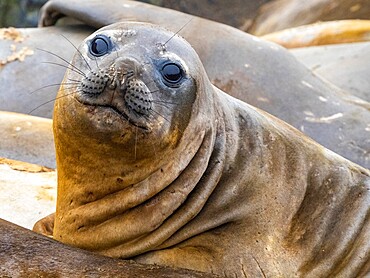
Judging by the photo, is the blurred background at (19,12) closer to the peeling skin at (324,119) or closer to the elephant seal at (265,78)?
the elephant seal at (265,78)

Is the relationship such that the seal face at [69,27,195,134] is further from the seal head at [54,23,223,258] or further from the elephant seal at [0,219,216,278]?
the elephant seal at [0,219,216,278]

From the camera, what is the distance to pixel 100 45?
161 inches

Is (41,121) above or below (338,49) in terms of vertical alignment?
below

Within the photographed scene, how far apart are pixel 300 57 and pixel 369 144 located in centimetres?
225

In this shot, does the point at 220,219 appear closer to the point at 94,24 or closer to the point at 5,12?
the point at 94,24

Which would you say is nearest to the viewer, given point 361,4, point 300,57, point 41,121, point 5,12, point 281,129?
point 281,129

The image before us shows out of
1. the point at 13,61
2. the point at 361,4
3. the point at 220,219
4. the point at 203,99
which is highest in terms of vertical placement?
the point at 361,4

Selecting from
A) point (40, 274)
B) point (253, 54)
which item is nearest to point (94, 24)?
point (253, 54)

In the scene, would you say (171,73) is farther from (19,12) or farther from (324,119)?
(19,12)

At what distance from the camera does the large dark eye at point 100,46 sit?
4070mm

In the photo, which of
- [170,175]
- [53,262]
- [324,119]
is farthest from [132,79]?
[324,119]

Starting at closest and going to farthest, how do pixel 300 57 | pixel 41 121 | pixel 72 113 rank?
pixel 72 113, pixel 41 121, pixel 300 57

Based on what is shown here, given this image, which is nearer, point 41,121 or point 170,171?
point 170,171

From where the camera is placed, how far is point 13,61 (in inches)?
274
